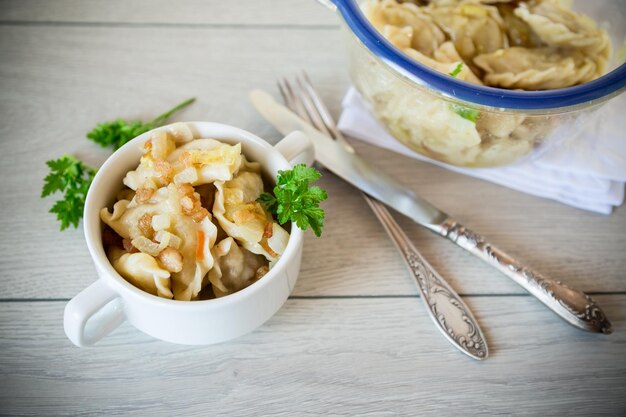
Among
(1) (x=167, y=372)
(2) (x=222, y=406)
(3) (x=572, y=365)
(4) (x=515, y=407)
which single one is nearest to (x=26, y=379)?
(1) (x=167, y=372)

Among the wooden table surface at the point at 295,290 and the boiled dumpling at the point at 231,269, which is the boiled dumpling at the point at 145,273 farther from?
the wooden table surface at the point at 295,290

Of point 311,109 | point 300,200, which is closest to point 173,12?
point 311,109

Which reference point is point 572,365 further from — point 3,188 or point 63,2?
point 63,2

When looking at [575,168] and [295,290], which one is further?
[575,168]

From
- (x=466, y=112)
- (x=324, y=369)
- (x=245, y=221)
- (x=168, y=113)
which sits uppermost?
(x=466, y=112)

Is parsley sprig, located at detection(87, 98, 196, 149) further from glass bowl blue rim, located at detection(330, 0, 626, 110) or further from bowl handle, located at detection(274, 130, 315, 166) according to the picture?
glass bowl blue rim, located at detection(330, 0, 626, 110)

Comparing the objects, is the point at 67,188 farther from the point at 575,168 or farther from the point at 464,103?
the point at 575,168

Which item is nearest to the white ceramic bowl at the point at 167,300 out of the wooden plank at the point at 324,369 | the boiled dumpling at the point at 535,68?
the wooden plank at the point at 324,369
